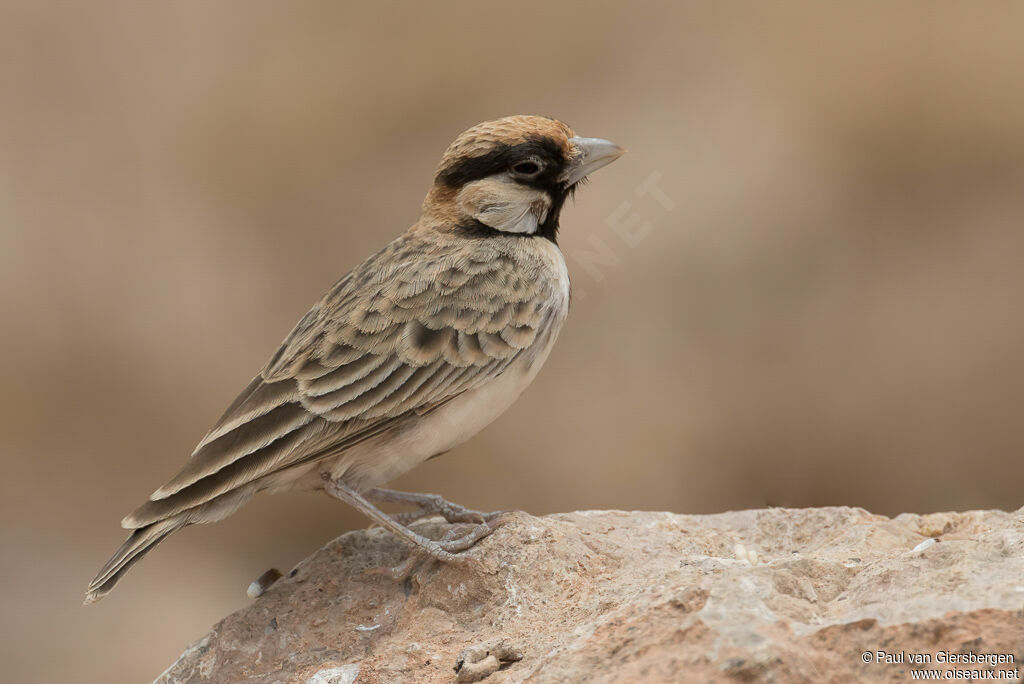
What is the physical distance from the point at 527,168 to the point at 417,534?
2021 millimetres

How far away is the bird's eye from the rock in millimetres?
1815

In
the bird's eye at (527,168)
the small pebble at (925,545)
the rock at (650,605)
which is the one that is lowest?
the small pebble at (925,545)

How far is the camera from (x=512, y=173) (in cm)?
587

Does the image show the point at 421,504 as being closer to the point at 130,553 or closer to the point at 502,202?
the point at 130,553

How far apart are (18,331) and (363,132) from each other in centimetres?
408

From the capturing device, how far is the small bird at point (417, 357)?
198 inches

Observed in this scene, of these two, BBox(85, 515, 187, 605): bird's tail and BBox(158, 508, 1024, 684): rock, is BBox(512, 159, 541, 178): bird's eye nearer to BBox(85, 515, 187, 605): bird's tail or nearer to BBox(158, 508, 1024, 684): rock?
BBox(158, 508, 1024, 684): rock

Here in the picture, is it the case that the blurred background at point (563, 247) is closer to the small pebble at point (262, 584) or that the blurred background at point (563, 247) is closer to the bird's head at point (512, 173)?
the bird's head at point (512, 173)

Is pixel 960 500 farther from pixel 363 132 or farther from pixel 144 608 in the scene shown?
pixel 144 608

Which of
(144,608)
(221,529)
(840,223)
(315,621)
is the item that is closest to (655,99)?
(840,223)

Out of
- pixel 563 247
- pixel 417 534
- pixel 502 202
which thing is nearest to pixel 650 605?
pixel 417 534

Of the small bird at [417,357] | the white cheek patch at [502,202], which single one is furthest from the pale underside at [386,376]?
the white cheek patch at [502,202]

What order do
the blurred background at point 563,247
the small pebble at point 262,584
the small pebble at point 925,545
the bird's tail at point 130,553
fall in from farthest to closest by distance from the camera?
the blurred background at point 563,247, the small pebble at point 262,584, the bird's tail at point 130,553, the small pebble at point 925,545

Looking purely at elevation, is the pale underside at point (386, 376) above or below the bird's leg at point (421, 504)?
above
